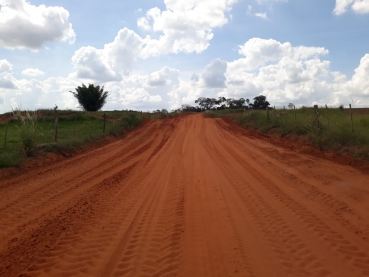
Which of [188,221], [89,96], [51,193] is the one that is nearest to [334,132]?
[188,221]

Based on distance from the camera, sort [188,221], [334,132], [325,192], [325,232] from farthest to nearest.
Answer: [334,132] < [325,192] < [188,221] < [325,232]

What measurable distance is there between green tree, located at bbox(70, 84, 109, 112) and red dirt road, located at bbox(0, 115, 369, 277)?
3977 cm

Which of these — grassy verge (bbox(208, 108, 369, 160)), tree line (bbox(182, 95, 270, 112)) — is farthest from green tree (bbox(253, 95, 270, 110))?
grassy verge (bbox(208, 108, 369, 160))

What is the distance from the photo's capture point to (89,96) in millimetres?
50531

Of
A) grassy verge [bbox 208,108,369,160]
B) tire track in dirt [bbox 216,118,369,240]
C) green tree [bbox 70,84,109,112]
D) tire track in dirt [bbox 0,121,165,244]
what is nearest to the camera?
tire track in dirt [bbox 216,118,369,240]

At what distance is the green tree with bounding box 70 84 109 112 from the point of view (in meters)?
50.3

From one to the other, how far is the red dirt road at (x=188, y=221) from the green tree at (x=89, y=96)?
130 feet

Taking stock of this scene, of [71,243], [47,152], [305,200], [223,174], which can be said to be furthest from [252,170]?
[47,152]

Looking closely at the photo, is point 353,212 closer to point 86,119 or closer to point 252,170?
point 252,170

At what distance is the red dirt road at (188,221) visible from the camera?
480cm

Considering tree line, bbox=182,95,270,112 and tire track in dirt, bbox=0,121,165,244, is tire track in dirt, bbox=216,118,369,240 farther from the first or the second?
tree line, bbox=182,95,270,112

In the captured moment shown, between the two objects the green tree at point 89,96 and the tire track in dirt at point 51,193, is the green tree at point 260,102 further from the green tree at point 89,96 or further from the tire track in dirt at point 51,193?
the tire track in dirt at point 51,193

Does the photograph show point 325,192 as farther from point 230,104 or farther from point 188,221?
point 230,104

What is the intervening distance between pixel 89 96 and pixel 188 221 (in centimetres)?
4673
